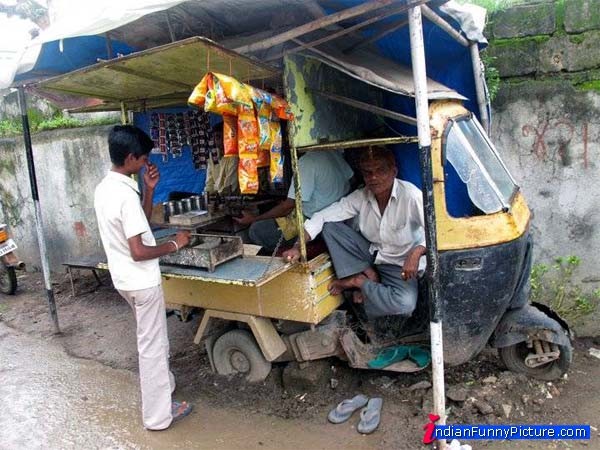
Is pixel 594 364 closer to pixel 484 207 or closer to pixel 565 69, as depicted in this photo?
pixel 484 207

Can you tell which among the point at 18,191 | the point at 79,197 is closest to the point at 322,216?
the point at 79,197

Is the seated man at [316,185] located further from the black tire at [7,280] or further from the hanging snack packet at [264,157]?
the black tire at [7,280]

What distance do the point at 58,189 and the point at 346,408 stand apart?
219 inches

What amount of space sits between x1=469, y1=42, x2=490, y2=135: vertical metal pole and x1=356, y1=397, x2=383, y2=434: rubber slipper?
2.50m

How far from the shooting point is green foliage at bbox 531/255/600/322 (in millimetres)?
4402

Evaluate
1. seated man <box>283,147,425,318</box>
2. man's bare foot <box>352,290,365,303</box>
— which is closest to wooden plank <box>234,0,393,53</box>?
seated man <box>283,147,425,318</box>

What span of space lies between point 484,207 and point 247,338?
78.9 inches

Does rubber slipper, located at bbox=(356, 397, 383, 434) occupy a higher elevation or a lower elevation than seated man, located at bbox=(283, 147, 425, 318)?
lower

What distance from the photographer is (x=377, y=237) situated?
3613 mm

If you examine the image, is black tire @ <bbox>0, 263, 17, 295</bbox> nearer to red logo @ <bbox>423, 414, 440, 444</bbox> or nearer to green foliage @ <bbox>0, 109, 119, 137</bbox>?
green foliage @ <bbox>0, 109, 119, 137</bbox>

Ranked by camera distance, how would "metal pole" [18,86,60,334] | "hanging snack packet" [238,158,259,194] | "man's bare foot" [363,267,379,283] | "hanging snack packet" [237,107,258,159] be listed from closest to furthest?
"hanging snack packet" [237,107,258,159], "hanging snack packet" [238,158,259,194], "man's bare foot" [363,267,379,283], "metal pole" [18,86,60,334]

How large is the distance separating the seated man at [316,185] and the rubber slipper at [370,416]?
1348 millimetres

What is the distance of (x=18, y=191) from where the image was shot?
24.6 ft

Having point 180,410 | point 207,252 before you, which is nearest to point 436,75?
point 207,252
